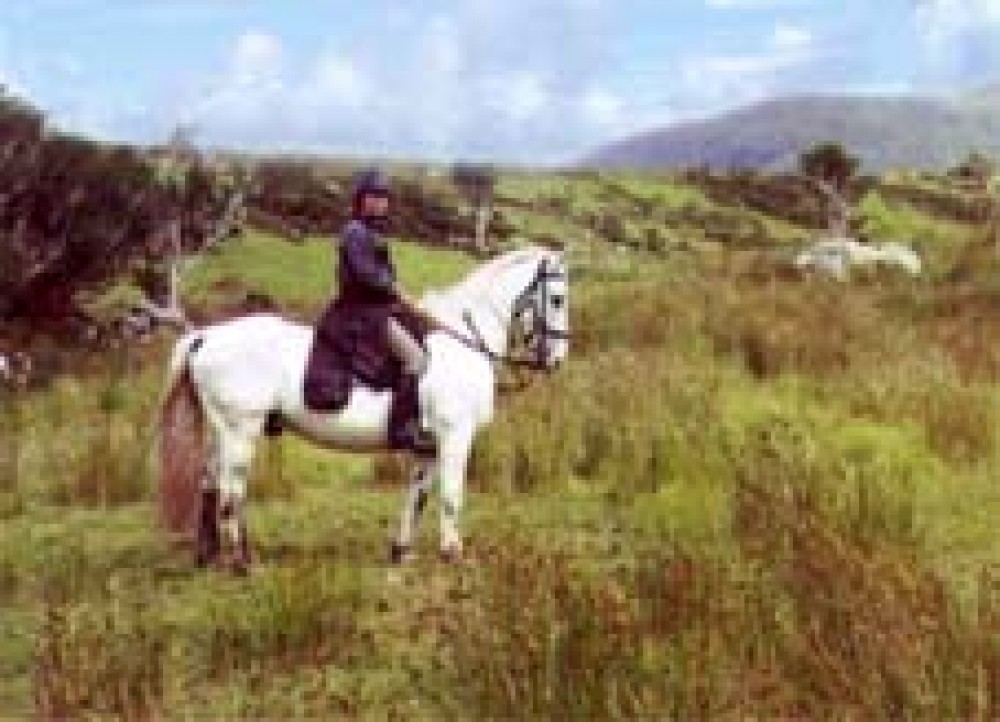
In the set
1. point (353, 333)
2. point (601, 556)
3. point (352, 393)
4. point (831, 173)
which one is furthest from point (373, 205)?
point (831, 173)

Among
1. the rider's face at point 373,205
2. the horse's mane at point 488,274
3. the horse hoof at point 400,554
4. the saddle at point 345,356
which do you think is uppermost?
the rider's face at point 373,205

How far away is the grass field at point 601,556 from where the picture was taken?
295 inches

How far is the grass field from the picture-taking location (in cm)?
748

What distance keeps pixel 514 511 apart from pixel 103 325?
15.9 metres

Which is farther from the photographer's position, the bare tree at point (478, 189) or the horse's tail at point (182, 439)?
the bare tree at point (478, 189)

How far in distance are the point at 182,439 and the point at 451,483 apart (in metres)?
1.61

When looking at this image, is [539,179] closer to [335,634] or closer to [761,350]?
[761,350]

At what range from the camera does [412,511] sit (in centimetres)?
1190

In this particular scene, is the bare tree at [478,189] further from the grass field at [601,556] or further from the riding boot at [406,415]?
the riding boot at [406,415]

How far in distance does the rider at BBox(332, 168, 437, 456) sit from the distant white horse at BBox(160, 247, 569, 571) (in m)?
→ 0.08

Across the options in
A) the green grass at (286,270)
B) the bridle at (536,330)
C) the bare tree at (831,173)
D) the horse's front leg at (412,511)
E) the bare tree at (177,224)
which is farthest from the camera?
the bare tree at (831,173)

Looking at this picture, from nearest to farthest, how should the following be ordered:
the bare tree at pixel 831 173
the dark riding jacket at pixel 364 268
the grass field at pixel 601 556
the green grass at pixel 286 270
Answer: the grass field at pixel 601 556 < the dark riding jacket at pixel 364 268 < the green grass at pixel 286 270 < the bare tree at pixel 831 173

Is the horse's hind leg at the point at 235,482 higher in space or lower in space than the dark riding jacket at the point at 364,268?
lower

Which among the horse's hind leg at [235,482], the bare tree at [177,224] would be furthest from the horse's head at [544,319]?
the bare tree at [177,224]
